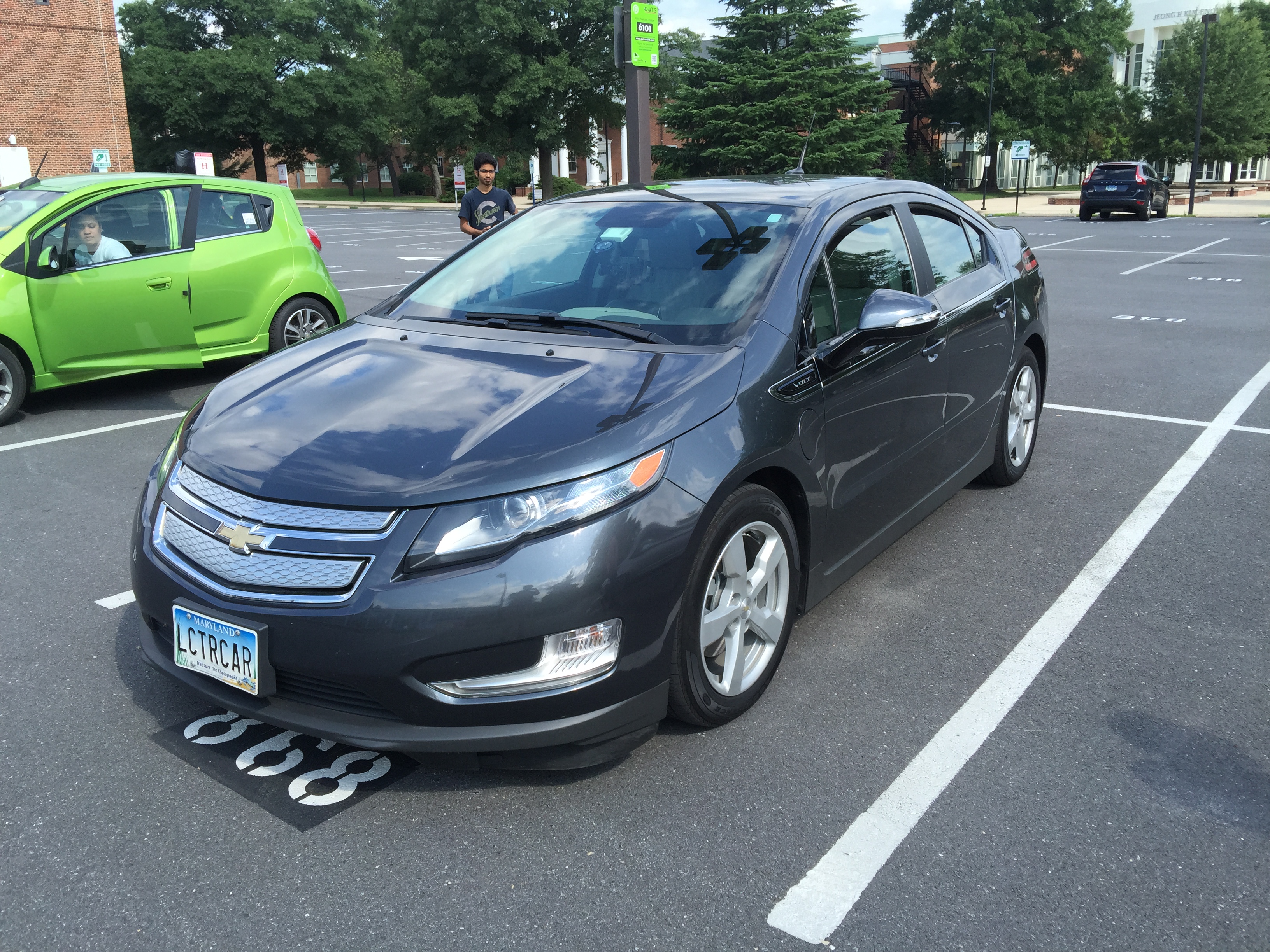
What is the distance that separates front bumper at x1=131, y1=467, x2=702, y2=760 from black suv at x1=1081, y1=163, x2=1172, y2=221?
3342cm

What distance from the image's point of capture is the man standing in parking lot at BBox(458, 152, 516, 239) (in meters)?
9.81

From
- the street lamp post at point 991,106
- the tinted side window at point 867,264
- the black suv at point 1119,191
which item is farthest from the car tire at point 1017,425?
the street lamp post at point 991,106

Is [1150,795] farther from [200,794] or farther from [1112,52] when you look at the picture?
[1112,52]

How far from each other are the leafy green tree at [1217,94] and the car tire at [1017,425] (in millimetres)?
57203

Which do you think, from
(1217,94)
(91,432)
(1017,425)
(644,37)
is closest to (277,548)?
(1017,425)

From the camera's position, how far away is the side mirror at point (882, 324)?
3621 mm

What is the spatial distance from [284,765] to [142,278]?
5.59 metres

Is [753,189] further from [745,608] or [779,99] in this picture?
[779,99]

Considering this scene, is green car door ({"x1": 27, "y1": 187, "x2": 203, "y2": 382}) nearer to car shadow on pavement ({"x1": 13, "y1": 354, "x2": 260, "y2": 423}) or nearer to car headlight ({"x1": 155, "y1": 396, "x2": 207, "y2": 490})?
car shadow on pavement ({"x1": 13, "y1": 354, "x2": 260, "y2": 423})

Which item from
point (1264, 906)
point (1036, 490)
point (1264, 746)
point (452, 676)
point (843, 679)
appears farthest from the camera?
point (1036, 490)

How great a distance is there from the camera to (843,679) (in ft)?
12.1

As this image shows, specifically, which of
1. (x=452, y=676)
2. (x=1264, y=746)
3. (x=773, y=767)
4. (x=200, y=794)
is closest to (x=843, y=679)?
(x=773, y=767)

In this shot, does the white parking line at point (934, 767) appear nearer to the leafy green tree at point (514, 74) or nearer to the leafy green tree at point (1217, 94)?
the leafy green tree at point (514, 74)

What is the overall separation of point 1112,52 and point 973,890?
67.1 m
